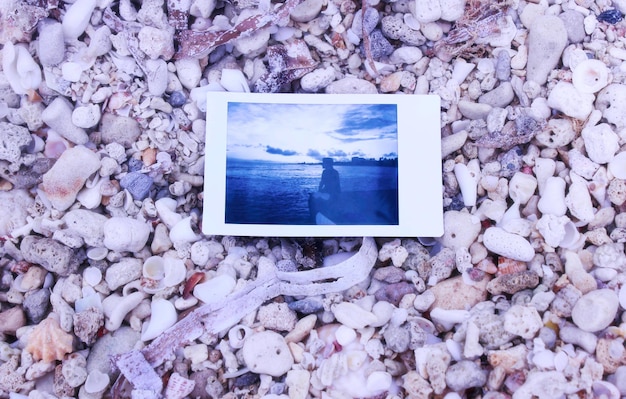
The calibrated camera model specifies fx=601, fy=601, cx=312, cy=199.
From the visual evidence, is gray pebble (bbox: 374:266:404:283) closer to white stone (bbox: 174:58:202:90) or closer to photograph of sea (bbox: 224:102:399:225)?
photograph of sea (bbox: 224:102:399:225)

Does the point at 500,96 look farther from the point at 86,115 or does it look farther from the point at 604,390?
the point at 86,115

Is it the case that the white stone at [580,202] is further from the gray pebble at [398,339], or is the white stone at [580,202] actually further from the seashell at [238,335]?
the seashell at [238,335]

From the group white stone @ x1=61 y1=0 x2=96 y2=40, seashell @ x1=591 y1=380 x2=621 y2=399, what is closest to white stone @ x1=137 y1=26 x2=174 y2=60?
white stone @ x1=61 y1=0 x2=96 y2=40

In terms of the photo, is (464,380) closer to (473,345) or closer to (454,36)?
(473,345)

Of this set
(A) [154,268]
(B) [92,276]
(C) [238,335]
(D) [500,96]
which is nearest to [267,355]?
(C) [238,335]

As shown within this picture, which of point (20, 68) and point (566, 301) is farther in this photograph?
point (20, 68)

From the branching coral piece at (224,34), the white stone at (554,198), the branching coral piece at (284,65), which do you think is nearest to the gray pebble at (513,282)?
the white stone at (554,198)
